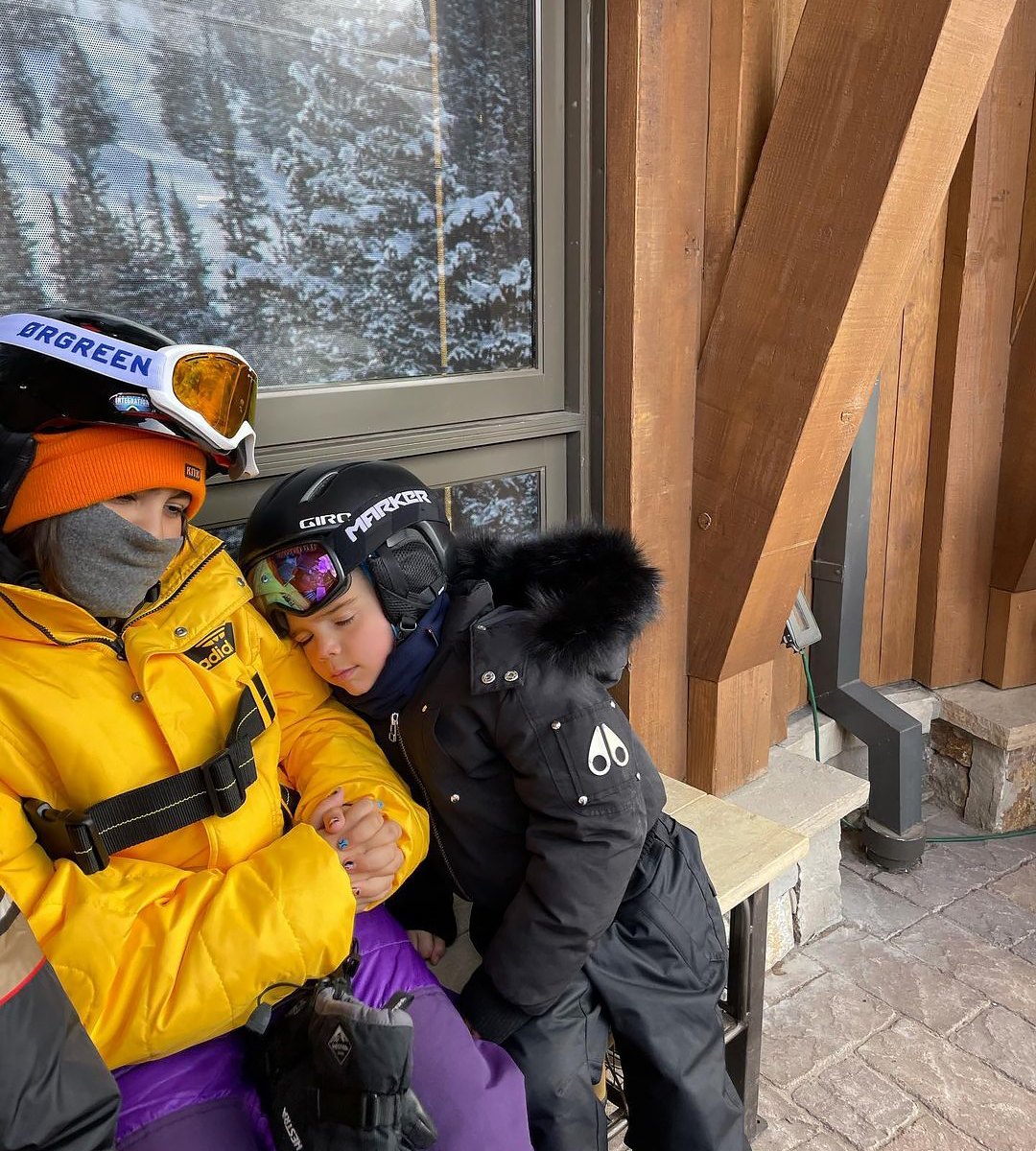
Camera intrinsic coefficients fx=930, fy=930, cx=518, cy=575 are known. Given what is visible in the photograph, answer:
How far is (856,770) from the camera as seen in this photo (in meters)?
3.84

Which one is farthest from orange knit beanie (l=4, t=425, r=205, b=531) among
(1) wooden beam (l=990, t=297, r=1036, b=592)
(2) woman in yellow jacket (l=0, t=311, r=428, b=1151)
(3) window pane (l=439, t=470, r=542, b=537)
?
(1) wooden beam (l=990, t=297, r=1036, b=592)

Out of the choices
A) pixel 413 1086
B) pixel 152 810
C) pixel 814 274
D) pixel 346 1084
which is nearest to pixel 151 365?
pixel 152 810

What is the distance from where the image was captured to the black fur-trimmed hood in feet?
5.42

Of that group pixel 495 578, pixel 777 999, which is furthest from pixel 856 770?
pixel 495 578

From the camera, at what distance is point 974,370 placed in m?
3.68

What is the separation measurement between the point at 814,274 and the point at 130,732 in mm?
1808

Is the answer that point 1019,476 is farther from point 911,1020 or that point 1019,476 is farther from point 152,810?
point 152,810

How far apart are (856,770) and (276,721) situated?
293cm

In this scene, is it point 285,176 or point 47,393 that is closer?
point 47,393

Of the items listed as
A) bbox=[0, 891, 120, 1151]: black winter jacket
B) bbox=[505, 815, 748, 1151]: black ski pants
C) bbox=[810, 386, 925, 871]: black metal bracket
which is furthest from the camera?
bbox=[810, 386, 925, 871]: black metal bracket

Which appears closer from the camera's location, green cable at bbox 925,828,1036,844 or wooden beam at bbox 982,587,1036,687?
green cable at bbox 925,828,1036,844

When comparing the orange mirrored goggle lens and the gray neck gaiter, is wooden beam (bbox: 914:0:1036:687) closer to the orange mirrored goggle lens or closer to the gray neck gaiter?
the orange mirrored goggle lens

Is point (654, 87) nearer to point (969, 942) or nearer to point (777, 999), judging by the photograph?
point (777, 999)

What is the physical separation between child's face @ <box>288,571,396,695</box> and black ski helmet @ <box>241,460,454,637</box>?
0.07 feet
